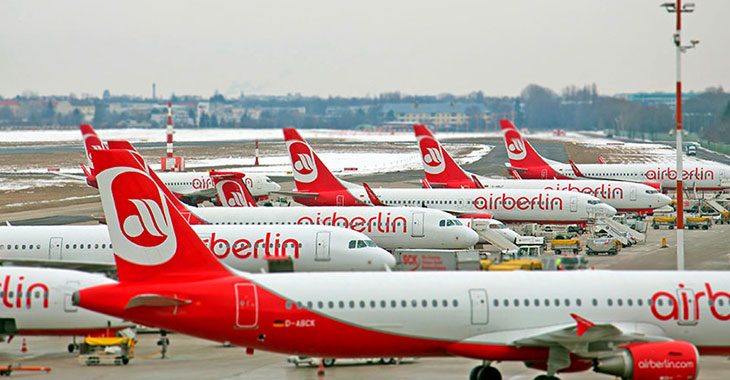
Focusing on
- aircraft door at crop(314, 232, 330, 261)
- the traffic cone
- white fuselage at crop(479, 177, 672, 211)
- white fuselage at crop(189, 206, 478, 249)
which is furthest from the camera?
white fuselage at crop(479, 177, 672, 211)

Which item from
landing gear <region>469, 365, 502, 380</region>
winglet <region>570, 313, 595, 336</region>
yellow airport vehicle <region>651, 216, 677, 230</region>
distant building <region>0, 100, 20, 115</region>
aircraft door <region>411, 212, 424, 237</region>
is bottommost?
yellow airport vehicle <region>651, 216, 677, 230</region>

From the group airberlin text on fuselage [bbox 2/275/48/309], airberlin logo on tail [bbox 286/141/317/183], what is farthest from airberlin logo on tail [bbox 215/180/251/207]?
airberlin text on fuselage [bbox 2/275/48/309]

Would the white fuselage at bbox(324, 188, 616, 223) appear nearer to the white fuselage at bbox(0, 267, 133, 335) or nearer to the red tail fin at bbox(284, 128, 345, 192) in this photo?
the red tail fin at bbox(284, 128, 345, 192)

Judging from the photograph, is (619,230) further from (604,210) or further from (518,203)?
(518,203)

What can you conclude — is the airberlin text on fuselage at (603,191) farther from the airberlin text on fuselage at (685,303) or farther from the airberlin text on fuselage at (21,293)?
the airberlin text on fuselage at (21,293)

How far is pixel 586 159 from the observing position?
156875mm

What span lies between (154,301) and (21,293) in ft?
31.5

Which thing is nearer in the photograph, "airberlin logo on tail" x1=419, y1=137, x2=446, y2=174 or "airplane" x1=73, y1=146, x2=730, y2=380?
"airplane" x1=73, y1=146, x2=730, y2=380

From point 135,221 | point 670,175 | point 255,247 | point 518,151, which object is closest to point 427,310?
point 135,221

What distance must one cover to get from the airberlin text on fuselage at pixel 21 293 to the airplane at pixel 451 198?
33.8 meters

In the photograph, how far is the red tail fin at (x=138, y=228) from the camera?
26.7 meters

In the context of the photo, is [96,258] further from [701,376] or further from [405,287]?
[701,376]

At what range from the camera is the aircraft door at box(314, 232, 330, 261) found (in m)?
44.1

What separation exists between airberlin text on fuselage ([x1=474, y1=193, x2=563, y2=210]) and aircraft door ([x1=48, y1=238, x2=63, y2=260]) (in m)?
32.5
